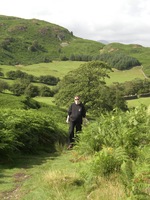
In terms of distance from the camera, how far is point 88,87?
46.6 meters

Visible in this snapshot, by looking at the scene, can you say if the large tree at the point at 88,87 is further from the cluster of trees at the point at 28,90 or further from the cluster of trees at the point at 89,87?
the cluster of trees at the point at 28,90

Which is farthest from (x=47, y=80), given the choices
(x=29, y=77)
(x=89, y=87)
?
(x=89, y=87)

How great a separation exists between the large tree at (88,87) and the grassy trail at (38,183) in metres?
35.9

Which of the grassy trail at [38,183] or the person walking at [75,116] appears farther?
the person walking at [75,116]

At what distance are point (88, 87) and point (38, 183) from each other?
129 feet

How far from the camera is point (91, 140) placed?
33.2 ft

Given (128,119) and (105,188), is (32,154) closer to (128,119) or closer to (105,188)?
(128,119)

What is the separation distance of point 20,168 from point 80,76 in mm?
39616

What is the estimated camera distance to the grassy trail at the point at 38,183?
21.5 feet

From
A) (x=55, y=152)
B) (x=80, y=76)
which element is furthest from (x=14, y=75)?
(x=55, y=152)

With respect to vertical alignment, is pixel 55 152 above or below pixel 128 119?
below

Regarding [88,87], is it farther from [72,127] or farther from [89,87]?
[72,127]

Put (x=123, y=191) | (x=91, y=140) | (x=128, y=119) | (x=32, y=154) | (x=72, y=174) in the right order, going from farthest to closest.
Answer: (x=32, y=154), (x=128, y=119), (x=91, y=140), (x=72, y=174), (x=123, y=191)

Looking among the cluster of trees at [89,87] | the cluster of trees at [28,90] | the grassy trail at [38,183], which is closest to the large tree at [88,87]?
the cluster of trees at [89,87]
